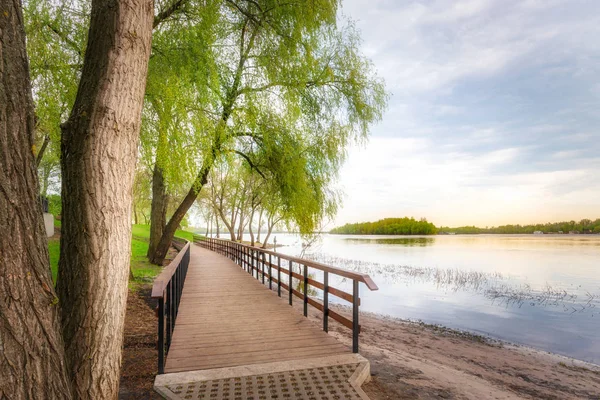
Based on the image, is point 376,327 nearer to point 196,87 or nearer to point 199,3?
point 196,87

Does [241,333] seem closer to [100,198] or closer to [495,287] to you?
[100,198]

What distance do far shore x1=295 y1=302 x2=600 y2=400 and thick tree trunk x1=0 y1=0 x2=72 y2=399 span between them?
2.80m

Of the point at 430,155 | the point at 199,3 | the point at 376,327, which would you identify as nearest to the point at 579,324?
the point at 376,327

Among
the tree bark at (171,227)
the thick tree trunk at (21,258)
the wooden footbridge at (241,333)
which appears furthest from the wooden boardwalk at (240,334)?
the tree bark at (171,227)

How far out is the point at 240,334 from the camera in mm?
4922

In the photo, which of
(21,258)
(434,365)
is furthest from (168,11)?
(434,365)

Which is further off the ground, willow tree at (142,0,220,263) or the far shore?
willow tree at (142,0,220,263)

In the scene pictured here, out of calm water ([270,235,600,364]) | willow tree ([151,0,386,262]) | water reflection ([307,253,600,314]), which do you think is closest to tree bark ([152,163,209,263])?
willow tree ([151,0,386,262])

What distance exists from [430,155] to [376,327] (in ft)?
74.8

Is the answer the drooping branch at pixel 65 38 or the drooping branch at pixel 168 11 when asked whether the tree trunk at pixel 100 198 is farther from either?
the drooping branch at pixel 168 11

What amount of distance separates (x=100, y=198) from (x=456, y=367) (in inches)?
242

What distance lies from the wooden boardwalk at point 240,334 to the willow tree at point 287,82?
2.68 m

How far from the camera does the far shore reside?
397 cm

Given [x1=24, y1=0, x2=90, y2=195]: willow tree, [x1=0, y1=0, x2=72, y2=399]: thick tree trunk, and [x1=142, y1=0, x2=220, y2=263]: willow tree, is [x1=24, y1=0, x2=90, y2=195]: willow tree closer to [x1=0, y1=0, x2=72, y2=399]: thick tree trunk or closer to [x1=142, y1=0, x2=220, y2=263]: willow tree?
[x1=142, y1=0, x2=220, y2=263]: willow tree
